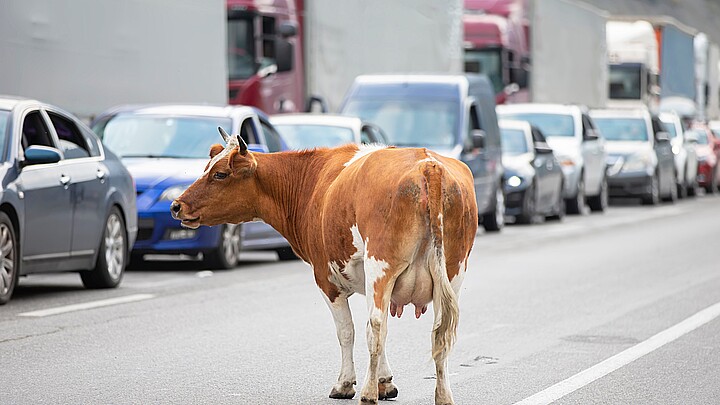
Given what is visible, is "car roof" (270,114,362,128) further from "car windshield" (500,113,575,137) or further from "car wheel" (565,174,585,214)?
"car windshield" (500,113,575,137)

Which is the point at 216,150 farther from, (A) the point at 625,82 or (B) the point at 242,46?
(A) the point at 625,82

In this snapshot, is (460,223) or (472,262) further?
(472,262)

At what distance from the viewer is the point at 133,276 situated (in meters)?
16.5

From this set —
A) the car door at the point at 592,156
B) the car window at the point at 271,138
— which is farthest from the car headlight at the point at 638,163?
A: the car window at the point at 271,138

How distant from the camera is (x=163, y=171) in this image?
55.4ft

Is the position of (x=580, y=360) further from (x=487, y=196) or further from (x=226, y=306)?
(x=487, y=196)

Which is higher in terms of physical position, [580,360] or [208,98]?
[208,98]

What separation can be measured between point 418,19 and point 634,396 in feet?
74.8

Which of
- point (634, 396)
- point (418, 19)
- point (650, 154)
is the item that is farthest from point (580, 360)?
point (650, 154)

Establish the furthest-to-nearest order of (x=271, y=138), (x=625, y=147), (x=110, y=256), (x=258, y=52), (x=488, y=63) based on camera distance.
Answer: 1. (x=488, y=63)
2. (x=625, y=147)
3. (x=258, y=52)
4. (x=271, y=138)
5. (x=110, y=256)

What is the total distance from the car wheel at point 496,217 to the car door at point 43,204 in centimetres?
1141

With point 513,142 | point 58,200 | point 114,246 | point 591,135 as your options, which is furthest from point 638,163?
point 58,200

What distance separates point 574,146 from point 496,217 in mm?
6136

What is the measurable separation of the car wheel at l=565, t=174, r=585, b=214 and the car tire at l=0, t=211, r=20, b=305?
18503mm
